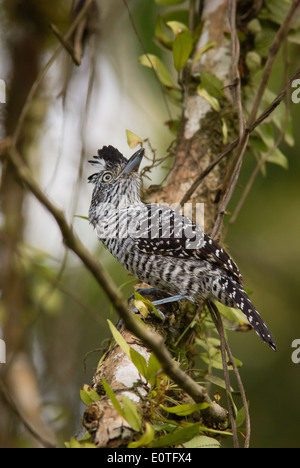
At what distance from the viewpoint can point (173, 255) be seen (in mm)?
2771

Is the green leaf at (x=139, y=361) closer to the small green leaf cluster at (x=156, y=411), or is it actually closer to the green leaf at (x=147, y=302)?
the small green leaf cluster at (x=156, y=411)

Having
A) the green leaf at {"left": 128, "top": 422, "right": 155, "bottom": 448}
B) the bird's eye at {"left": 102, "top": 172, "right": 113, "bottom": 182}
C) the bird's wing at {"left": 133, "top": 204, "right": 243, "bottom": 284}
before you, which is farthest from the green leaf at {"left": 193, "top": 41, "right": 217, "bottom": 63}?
the green leaf at {"left": 128, "top": 422, "right": 155, "bottom": 448}

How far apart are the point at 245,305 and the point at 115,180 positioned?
46.7 inches

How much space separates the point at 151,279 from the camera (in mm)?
2746

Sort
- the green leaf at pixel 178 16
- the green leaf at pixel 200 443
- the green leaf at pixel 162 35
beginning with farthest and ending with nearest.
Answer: the green leaf at pixel 178 16 < the green leaf at pixel 162 35 < the green leaf at pixel 200 443

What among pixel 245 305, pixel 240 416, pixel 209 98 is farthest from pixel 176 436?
pixel 209 98

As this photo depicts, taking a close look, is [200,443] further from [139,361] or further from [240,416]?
[240,416]

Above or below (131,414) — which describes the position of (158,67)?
above

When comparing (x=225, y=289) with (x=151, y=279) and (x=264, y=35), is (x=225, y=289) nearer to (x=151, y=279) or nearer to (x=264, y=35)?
(x=151, y=279)

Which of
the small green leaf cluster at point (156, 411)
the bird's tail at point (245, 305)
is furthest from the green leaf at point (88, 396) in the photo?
the bird's tail at point (245, 305)

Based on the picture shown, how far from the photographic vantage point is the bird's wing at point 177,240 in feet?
8.80

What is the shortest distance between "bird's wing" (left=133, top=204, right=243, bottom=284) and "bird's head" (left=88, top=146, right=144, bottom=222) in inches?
12.0

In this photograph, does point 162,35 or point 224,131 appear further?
point 162,35

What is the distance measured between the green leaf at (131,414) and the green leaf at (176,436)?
76 mm
